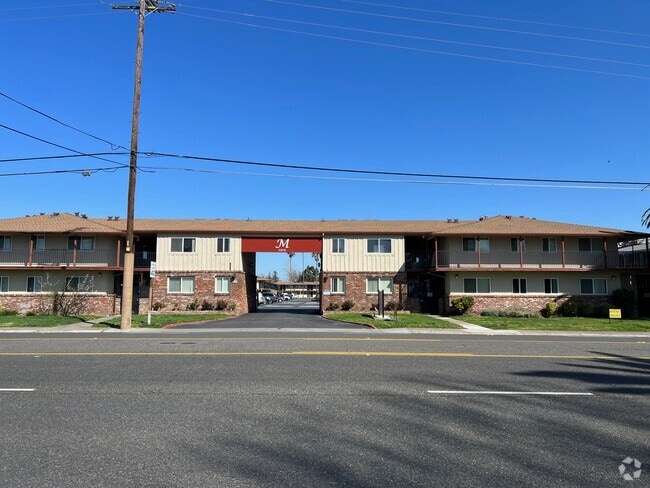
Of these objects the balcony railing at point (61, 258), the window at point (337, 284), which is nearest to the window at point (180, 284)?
the balcony railing at point (61, 258)

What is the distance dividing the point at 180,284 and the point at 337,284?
11360mm

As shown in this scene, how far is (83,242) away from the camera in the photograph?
121 ft

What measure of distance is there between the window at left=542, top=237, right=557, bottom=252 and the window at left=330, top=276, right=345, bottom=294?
1434 centimetres

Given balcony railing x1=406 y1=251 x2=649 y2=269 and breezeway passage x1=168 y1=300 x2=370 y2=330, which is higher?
balcony railing x1=406 y1=251 x2=649 y2=269

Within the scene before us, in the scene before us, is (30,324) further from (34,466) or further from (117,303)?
(34,466)

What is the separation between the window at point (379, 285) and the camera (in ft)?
124

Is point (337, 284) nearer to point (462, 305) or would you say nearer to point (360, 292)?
point (360, 292)

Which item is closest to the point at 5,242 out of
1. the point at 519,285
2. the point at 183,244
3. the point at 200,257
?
the point at 183,244

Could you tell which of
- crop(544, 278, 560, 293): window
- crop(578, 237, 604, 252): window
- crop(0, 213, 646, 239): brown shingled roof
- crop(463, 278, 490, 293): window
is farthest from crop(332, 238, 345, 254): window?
crop(578, 237, 604, 252): window

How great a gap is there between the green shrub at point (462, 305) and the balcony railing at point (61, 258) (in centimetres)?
2327

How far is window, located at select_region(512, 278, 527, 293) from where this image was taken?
3634cm

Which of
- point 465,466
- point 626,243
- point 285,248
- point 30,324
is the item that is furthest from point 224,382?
point 626,243

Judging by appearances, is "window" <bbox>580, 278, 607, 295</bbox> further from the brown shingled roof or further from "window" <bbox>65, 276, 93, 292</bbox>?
"window" <bbox>65, 276, 93, 292</bbox>

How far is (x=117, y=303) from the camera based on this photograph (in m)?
36.6
